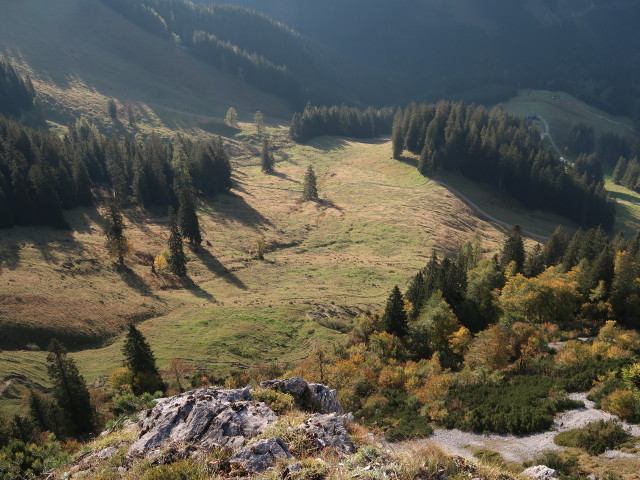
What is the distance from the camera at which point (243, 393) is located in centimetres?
2008

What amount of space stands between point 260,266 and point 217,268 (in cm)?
1050

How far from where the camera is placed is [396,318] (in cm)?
5603

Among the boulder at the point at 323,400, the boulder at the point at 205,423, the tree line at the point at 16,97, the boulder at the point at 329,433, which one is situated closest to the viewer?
the boulder at the point at 329,433

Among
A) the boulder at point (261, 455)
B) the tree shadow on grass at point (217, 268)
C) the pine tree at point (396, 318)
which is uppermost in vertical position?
the boulder at point (261, 455)

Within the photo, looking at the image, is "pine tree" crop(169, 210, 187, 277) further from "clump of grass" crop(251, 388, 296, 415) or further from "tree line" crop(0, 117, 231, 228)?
"clump of grass" crop(251, 388, 296, 415)

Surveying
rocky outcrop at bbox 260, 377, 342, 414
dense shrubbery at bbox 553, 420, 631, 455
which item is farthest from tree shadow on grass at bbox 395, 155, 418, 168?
rocky outcrop at bbox 260, 377, 342, 414

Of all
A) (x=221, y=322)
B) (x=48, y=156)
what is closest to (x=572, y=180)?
(x=221, y=322)

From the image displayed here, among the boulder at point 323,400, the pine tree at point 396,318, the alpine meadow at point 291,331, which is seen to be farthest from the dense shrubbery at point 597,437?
the pine tree at point 396,318

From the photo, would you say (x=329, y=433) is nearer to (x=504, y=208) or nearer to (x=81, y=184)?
(x=81, y=184)

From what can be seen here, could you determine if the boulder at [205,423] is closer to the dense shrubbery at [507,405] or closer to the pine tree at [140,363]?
the dense shrubbery at [507,405]

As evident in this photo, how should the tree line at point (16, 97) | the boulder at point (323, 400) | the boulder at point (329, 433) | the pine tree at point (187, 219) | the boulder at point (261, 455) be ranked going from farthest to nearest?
the tree line at point (16, 97), the pine tree at point (187, 219), the boulder at point (323, 400), the boulder at point (329, 433), the boulder at point (261, 455)

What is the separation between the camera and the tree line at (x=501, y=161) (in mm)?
158625

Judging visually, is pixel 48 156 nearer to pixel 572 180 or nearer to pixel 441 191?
pixel 441 191

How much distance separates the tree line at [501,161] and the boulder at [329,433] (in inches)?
6179
